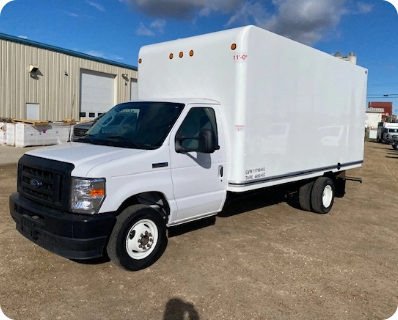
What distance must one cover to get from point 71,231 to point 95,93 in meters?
23.9

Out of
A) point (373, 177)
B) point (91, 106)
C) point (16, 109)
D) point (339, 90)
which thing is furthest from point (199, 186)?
point (91, 106)

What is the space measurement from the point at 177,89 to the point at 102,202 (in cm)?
277

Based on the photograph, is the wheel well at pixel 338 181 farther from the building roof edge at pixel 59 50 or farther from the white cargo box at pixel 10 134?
the building roof edge at pixel 59 50

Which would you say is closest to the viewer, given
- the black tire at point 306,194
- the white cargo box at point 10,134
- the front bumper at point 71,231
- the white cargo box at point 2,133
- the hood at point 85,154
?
the front bumper at point 71,231

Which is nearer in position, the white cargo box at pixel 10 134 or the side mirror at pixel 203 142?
the side mirror at pixel 203 142

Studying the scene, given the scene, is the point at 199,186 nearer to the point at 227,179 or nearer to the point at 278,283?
the point at 227,179

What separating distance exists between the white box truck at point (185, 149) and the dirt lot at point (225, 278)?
0.44 meters

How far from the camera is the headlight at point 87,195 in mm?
3988

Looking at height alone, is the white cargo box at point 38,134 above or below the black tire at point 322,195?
above

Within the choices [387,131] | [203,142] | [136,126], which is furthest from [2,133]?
[387,131]

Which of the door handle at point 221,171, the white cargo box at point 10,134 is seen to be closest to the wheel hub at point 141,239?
the door handle at point 221,171

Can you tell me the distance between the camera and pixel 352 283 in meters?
4.50

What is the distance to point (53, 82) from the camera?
23.2 metres

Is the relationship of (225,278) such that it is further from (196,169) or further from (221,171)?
(221,171)
